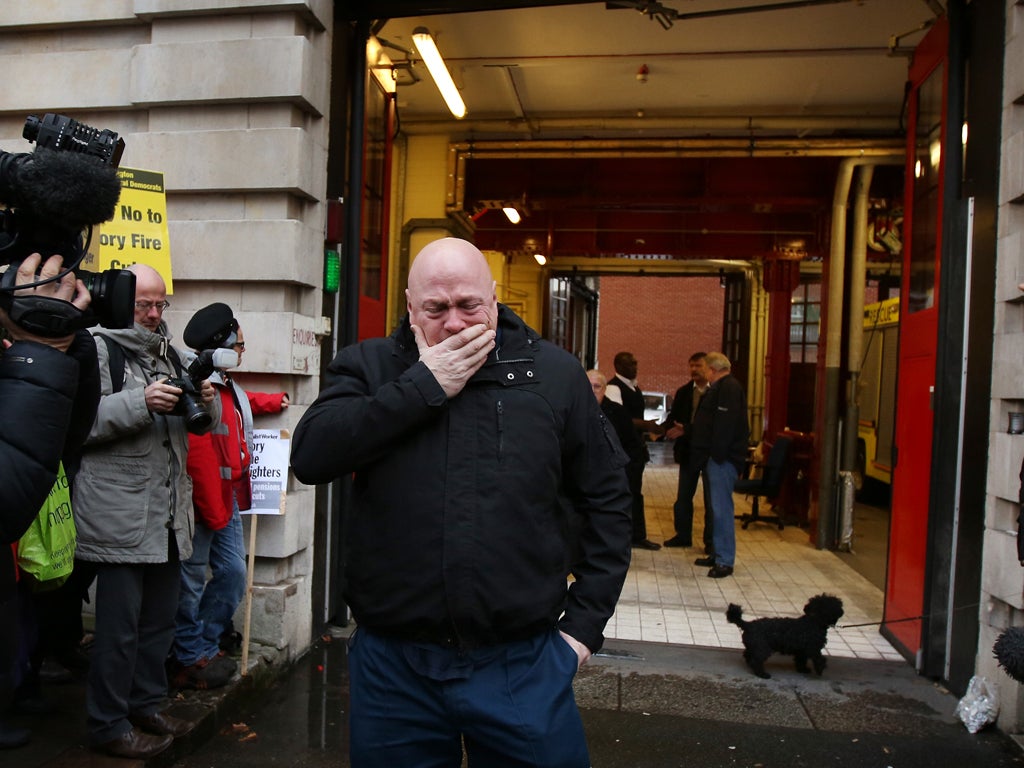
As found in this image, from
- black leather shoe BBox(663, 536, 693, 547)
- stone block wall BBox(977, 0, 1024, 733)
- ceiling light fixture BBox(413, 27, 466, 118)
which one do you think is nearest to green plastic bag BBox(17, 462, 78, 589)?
stone block wall BBox(977, 0, 1024, 733)

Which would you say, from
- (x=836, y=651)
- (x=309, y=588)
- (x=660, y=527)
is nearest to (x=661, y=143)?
(x=660, y=527)

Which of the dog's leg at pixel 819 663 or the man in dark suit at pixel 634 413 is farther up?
the man in dark suit at pixel 634 413

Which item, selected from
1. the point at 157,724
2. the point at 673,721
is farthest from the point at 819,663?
the point at 157,724

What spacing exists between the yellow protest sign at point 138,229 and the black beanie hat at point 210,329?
2.79ft

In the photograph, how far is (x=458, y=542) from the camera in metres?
2.05

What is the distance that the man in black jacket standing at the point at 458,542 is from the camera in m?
2.05

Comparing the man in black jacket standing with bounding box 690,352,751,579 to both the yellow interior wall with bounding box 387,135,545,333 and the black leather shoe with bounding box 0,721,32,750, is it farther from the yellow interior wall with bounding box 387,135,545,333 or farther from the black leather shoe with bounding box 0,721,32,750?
the black leather shoe with bounding box 0,721,32,750

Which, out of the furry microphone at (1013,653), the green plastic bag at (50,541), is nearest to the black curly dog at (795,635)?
the furry microphone at (1013,653)

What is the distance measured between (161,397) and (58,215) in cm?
150

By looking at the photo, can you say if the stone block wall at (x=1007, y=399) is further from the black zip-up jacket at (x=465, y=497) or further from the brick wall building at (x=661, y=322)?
the brick wall building at (x=661, y=322)

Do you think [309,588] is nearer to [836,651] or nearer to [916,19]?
[836,651]

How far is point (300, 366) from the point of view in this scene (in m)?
4.76

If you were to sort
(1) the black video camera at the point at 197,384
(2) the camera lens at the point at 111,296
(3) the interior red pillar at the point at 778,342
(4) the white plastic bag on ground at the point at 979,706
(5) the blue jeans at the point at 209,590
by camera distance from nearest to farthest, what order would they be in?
(2) the camera lens at the point at 111,296, (1) the black video camera at the point at 197,384, (5) the blue jeans at the point at 209,590, (4) the white plastic bag on ground at the point at 979,706, (3) the interior red pillar at the point at 778,342

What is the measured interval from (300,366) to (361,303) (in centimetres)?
97
